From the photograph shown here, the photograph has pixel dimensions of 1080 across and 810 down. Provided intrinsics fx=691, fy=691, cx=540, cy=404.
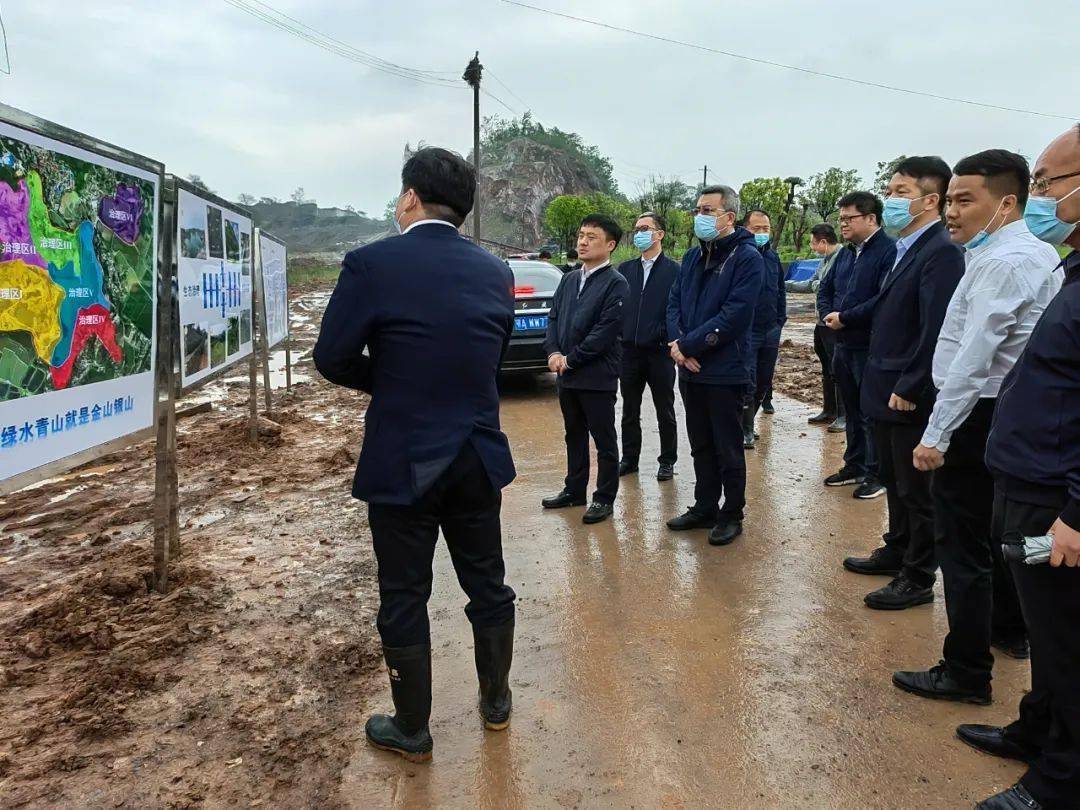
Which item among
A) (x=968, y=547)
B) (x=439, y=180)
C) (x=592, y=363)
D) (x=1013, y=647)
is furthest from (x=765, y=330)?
(x=439, y=180)

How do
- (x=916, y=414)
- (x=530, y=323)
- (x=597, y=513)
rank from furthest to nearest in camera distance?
(x=530, y=323) → (x=597, y=513) → (x=916, y=414)

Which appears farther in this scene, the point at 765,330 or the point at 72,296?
the point at 765,330

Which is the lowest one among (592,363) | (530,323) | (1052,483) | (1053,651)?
(1053,651)

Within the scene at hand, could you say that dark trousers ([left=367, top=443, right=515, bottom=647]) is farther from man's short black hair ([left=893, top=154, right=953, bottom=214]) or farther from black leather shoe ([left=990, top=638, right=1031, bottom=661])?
man's short black hair ([left=893, top=154, right=953, bottom=214])

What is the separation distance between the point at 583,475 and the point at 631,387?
3.15 feet

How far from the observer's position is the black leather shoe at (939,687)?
2428 mm

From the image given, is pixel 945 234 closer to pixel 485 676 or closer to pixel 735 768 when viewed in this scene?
pixel 735 768

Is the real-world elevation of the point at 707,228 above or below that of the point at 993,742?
above

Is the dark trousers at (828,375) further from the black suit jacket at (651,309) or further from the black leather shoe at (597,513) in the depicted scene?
the black leather shoe at (597,513)

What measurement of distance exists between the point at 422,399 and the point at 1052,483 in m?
1.71

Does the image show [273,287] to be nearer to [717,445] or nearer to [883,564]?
[717,445]

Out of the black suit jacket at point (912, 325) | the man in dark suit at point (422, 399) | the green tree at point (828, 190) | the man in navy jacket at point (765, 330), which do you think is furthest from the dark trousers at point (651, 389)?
the green tree at point (828, 190)

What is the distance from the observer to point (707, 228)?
13.0 feet

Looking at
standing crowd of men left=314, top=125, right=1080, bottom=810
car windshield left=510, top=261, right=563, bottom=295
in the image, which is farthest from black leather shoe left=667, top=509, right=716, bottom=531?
car windshield left=510, top=261, right=563, bottom=295
